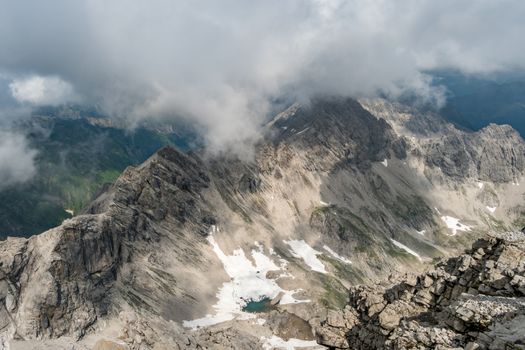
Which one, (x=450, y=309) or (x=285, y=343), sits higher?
(x=285, y=343)

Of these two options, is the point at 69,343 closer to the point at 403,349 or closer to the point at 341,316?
the point at 341,316

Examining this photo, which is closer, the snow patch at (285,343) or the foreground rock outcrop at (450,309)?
the foreground rock outcrop at (450,309)

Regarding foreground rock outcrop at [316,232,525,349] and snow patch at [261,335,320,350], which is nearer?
foreground rock outcrop at [316,232,525,349]

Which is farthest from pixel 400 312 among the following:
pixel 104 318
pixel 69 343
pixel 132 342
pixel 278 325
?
pixel 104 318

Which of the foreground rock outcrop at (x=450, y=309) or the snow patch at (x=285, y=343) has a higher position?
the snow patch at (x=285, y=343)

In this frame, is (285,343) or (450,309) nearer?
(450,309)
